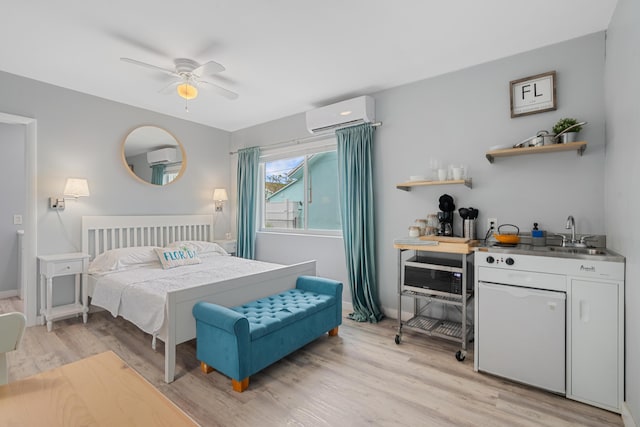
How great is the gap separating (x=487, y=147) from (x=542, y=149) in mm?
513

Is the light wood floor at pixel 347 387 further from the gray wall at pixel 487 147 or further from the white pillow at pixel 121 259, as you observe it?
the gray wall at pixel 487 147

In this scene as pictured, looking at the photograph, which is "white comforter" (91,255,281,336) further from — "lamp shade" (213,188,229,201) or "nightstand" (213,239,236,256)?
"lamp shade" (213,188,229,201)

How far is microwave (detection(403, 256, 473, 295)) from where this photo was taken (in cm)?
273

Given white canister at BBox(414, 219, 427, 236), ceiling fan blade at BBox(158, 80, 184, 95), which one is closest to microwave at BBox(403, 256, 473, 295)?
white canister at BBox(414, 219, 427, 236)

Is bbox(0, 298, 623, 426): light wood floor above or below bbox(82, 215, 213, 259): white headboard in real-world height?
below

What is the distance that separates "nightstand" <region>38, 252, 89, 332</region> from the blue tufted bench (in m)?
1.91

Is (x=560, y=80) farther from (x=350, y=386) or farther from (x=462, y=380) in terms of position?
(x=350, y=386)

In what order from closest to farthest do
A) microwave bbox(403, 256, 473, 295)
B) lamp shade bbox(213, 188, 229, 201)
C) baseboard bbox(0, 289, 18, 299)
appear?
microwave bbox(403, 256, 473, 295) < baseboard bbox(0, 289, 18, 299) < lamp shade bbox(213, 188, 229, 201)

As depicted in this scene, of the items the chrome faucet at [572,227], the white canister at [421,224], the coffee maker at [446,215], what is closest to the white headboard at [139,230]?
the white canister at [421,224]

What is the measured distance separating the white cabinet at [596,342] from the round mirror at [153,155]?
15.4 ft

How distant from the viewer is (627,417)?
178 cm

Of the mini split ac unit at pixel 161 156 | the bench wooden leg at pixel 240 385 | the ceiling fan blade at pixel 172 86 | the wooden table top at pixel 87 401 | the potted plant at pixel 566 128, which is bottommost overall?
the bench wooden leg at pixel 240 385

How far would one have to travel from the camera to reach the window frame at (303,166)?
4.12 metres

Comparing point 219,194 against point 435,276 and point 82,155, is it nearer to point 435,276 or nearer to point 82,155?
point 82,155
